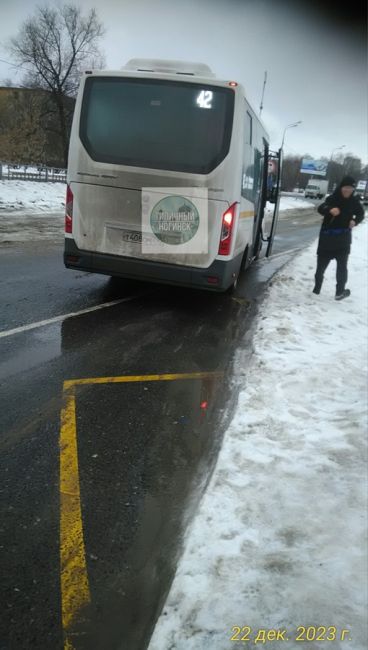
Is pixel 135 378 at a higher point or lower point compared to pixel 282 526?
higher

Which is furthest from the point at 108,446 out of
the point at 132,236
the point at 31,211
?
the point at 31,211

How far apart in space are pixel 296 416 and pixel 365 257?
1158 centimetres

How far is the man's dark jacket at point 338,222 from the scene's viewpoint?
733 centimetres

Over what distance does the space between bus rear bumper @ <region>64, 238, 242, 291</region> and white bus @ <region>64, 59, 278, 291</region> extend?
0.01 m

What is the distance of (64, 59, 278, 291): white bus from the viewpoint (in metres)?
5.53

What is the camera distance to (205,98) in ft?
18.2

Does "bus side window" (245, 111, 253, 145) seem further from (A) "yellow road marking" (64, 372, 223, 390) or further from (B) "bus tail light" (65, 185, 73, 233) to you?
(A) "yellow road marking" (64, 372, 223, 390)

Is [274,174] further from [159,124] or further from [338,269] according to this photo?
[159,124]

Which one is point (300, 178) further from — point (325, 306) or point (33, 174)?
point (325, 306)

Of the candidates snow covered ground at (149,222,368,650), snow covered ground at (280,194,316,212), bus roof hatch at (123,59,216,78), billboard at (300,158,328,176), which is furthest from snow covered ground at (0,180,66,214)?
billboard at (300,158,328,176)

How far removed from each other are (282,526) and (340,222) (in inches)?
233

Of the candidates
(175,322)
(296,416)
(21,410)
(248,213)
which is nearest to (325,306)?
(248,213)

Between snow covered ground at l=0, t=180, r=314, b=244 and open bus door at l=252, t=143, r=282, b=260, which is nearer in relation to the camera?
open bus door at l=252, t=143, r=282, b=260

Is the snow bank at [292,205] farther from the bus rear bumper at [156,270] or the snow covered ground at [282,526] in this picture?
the snow covered ground at [282,526]
